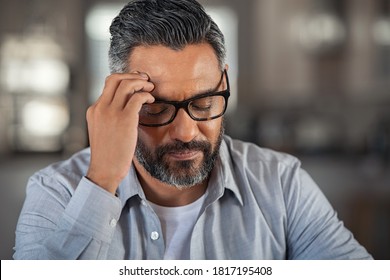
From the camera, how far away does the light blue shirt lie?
66 cm

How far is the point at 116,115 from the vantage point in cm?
61

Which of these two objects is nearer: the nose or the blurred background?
the nose

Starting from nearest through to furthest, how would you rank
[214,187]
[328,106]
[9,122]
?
[214,187], [9,122], [328,106]

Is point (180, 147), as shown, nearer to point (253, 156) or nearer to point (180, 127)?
point (180, 127)

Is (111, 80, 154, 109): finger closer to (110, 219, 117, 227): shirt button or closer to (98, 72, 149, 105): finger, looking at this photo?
(98, 72, 149, 105): finger

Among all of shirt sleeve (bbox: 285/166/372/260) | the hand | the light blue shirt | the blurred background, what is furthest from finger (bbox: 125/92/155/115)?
the blurred background

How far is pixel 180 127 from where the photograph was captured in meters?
0.64

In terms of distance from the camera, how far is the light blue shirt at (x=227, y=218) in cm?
66

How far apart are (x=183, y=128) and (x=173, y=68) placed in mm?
68

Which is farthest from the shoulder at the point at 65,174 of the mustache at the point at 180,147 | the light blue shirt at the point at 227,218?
the mustache at the point at 180,147

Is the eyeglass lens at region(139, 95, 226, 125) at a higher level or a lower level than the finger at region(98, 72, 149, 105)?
lower

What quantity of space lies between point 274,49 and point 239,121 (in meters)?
0.38
